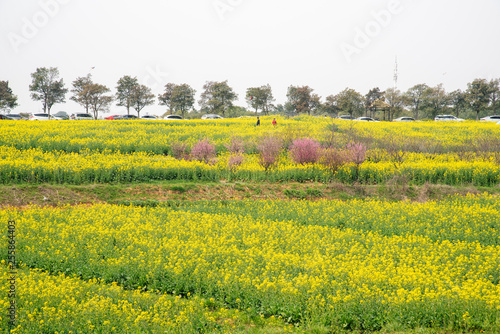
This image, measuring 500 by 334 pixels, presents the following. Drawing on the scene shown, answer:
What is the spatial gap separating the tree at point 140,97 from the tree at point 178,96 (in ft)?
6.21

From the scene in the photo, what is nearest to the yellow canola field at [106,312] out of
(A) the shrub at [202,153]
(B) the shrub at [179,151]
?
(A) the shrub at [202,153]

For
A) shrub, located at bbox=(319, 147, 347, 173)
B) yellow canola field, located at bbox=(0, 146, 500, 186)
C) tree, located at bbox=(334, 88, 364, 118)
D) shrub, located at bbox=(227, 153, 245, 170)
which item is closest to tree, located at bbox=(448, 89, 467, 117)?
tree, located at bbox=(334, 88, 364, 118)

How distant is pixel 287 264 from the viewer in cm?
892

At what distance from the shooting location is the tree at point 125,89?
215ft

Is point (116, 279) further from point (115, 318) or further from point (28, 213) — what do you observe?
point (28, 213)

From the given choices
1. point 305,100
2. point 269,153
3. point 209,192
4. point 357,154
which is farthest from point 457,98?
point 209,192

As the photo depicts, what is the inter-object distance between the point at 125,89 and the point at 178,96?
9853 millimetres

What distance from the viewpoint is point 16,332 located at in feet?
20.1

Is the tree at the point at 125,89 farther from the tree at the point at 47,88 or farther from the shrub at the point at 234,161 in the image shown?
the shrub at the point at 234,161

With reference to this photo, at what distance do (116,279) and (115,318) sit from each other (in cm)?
210

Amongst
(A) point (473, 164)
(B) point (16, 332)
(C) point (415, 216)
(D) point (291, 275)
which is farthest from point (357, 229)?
(A) point (473, 164)

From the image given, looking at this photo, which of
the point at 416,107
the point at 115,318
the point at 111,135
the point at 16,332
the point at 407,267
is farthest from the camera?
the point at 416,107

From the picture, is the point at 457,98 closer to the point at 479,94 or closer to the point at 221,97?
the point at 479,94

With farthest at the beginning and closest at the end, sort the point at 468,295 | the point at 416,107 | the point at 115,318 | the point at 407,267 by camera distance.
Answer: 1. the point at 416,107
2. the point at 407,267
3. the point at 468,295
4. the point at 115,318
